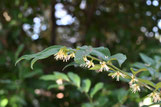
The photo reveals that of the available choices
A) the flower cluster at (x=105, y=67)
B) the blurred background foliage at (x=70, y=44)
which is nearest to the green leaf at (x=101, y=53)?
the flower cluster at (x=105, y=67)

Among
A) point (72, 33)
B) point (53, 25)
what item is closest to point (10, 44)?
point (53, 25)

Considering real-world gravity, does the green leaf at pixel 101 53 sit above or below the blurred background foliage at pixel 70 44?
above

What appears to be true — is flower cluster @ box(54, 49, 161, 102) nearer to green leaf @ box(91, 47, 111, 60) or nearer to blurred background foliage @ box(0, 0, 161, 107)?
green leaf @ box(91, 47, 111, 60)

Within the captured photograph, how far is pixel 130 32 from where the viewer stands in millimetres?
1577

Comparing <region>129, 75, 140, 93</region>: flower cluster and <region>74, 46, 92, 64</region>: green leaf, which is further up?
<region>74, 46, 92, 64</region>: green leaf

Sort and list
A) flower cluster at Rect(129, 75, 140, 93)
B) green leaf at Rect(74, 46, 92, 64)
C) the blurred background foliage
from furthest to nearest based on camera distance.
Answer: the blurred background foliage, flower cluster at Rect(129, 75, 140, 93), green leaf at Rect(74, 46, 92, 64)

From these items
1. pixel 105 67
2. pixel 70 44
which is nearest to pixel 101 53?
pixel 105 67

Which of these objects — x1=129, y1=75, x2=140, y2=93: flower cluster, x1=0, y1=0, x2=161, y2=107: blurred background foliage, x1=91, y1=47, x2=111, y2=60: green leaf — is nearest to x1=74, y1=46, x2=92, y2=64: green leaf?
x1=91, y1=47, x2=111, y2=60: green leaf

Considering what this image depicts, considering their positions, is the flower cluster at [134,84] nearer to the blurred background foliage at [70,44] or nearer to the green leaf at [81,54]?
the green leaf at [81,54]

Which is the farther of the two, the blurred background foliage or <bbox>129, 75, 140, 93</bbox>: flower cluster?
the blurred background foliage

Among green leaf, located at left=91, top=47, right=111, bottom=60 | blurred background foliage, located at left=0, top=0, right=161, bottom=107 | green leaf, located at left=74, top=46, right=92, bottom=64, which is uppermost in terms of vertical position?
green leaf, located at left=74, top=46, right=92, bottom=64

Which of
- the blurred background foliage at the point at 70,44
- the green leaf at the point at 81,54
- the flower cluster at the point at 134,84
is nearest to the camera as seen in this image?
the green leaf at the point at 81,54

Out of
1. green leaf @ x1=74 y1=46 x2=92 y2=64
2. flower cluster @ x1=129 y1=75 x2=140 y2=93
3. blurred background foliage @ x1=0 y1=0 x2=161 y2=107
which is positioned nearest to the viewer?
green leaf @ x1=74 y1=46 x2=92 y2=64

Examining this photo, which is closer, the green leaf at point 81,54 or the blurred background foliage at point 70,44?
the green leaf at point 81,54
